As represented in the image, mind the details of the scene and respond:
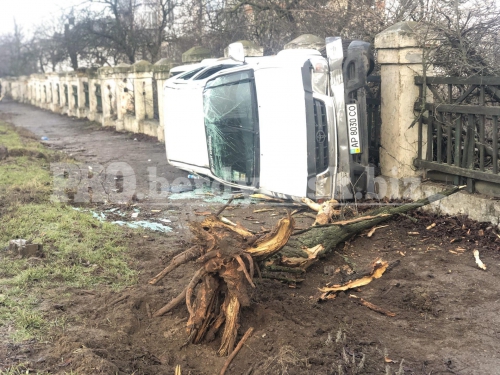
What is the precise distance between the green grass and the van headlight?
306 centimetres

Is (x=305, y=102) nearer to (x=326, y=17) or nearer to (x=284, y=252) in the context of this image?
(x=284, y=252)

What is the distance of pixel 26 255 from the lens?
592 centimetres

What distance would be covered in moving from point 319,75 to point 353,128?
0.83 metres

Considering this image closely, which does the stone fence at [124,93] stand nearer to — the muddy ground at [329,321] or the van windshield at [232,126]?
the van windshield at [232,126]

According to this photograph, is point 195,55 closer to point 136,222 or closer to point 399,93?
point 136,222

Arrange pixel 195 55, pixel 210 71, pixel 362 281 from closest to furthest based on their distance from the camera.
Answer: pixel 362 281 < pixel 210 71 < pixel 195 55

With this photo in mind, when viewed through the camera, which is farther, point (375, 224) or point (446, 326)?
point (375, 224)

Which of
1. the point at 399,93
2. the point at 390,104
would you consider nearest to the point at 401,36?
the point at 399,93

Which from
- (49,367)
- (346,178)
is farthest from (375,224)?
(49,367)

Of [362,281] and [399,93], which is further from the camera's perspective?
[399,93]

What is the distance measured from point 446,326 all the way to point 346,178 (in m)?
3.37

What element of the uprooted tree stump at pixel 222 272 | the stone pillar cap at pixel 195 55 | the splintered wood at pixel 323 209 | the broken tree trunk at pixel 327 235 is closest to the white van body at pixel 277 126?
the splintered wood at pixel 323 209

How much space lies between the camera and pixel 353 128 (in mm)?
7336

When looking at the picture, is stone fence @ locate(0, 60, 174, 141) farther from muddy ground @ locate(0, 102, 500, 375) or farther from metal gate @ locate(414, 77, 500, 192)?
muddy ground @ locate(0, 102, 500, 375)
